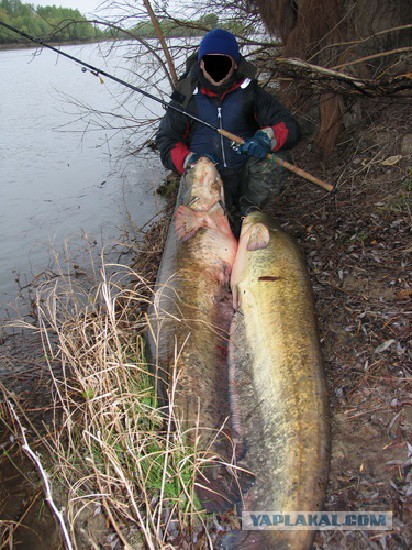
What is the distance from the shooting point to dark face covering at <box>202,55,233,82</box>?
181 inches

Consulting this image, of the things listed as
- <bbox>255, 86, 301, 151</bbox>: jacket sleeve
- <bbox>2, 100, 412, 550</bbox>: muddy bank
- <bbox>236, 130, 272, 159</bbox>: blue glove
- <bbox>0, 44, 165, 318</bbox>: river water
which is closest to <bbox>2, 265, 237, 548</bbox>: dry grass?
<bbox>2, 100, 412, 550</bbox>: muddy bank

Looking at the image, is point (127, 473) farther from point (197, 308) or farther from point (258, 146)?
point (258, 146)

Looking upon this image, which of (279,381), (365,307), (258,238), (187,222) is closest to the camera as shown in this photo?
(279,381)

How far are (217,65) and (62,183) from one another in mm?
6212

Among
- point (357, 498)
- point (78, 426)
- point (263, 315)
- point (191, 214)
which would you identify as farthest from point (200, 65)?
point (357, 498)

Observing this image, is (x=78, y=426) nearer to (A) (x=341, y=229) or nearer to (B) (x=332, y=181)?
(A) (x=341, y=229)

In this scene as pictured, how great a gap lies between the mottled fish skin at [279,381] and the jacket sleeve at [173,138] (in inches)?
53.5

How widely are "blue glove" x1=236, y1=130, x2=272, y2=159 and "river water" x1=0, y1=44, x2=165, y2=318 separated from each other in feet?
5.68

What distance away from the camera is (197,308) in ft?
11.1

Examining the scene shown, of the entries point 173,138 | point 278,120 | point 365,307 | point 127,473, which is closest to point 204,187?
point 173,138

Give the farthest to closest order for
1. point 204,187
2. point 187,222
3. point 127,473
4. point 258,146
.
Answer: point 258,146, point 204,187, point 187,222, point 127,473

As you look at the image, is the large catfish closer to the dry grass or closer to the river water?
the dry grass

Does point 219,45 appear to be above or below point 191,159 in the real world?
above

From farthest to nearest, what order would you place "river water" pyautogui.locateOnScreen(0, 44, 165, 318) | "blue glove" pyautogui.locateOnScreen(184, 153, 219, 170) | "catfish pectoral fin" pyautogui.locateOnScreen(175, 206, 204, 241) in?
"river water" pyautogui.locateOnScreen(0, 44, 165, 318) < "blue glove" pyautogui.locateOnScreen(184, 153, 219, 170) < "catfish pectoral fin" pyautogui.locateOnScreen(175, 206, 204, 241)
